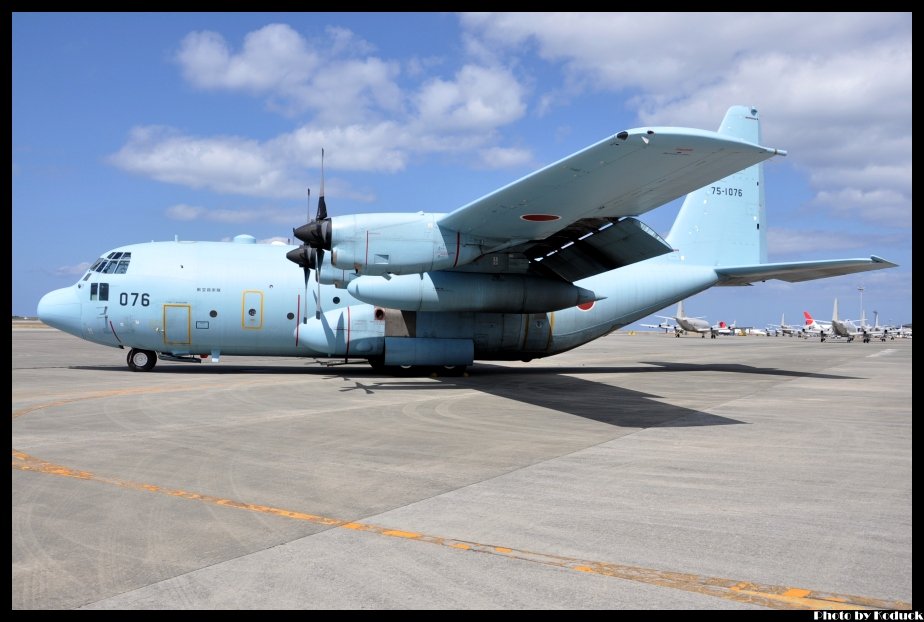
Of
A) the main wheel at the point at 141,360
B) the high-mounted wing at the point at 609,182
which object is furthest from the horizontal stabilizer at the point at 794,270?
the main wheel at the point at 141,360

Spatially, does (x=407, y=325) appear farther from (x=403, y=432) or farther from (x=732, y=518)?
(x=732, y=518)

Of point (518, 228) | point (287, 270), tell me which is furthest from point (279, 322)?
point (518, 228)

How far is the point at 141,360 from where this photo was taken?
20250 mm

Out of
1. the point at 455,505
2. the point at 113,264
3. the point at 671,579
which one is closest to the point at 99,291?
the point at 113,264

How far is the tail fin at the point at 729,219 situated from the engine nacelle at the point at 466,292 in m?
6.08

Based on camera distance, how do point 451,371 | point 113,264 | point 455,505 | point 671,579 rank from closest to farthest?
point 671,579
point 455,505
point 113,264
point 451,371

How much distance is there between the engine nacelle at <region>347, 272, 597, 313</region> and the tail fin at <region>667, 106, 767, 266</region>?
6076 millimetres

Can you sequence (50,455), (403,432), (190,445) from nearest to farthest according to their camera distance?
(50,455)
(190,445)
(403,432)

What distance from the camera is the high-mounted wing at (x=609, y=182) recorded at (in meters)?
10.1

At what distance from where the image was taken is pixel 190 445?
8.73 meters

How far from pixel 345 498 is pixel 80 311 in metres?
16.3

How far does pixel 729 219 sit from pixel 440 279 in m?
11.0

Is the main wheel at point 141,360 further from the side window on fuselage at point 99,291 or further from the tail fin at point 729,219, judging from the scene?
the tail fin at point 729,219

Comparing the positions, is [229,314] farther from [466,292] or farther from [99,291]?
[466,292]
